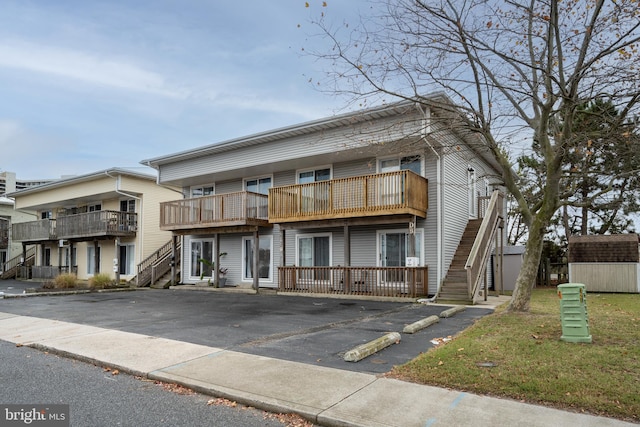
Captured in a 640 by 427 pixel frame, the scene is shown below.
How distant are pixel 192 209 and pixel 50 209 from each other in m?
19.0

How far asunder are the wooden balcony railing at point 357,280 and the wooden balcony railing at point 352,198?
6.49ft

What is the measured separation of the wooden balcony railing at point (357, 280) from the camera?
14349 millimetres

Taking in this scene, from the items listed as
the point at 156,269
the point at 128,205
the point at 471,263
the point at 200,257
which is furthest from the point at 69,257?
the point at 471,263

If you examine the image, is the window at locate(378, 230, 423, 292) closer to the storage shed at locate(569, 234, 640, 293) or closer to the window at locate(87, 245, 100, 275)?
the storage shed at locate(569, 234, 640, 293)

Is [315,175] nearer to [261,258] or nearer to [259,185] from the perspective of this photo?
[259,185]

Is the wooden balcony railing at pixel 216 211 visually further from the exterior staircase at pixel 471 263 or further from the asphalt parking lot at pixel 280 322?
the exterior staircase at pixel 471 263

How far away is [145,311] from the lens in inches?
475

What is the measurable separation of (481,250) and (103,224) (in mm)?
20351

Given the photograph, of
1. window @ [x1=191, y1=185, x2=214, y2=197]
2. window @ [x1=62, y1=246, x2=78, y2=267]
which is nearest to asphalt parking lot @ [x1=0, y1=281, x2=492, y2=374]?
window @ [x1=191, y1=185, x2=214, y2=197]

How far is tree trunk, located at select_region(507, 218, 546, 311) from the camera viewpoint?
31.4 feet

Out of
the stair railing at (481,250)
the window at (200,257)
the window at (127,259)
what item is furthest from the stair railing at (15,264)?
the stair railing at (481,250)

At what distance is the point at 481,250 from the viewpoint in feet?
48.8

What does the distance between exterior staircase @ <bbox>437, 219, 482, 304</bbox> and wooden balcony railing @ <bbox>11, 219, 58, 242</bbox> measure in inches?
992

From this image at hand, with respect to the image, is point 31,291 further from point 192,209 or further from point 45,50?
point 45,50
